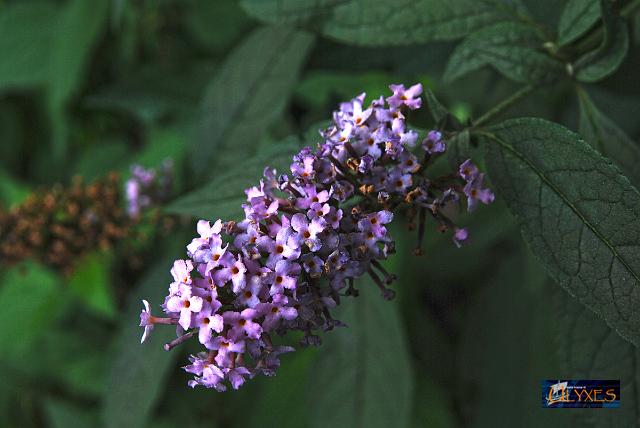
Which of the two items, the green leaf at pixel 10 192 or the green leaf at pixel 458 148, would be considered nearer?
the green leaf at pixel 458 148

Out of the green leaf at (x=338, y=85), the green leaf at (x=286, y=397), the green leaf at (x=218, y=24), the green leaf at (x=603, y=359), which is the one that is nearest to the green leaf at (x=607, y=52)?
the green leaf at (x=603, y=359)

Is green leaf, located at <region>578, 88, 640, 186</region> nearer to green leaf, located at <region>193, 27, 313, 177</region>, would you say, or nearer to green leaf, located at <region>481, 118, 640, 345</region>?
green leaf, located at <region>481, 118, 640, 345</region>

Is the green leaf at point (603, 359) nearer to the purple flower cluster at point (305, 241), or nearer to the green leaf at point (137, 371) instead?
the purple flower cluster at point (305, 241)

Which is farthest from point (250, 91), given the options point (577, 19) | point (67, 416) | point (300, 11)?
point (67, 416)

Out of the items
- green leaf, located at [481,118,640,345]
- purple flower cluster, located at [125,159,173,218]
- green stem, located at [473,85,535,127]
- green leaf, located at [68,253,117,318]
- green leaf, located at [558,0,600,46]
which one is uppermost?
purple flower cluster, located at [125,159,173,218]

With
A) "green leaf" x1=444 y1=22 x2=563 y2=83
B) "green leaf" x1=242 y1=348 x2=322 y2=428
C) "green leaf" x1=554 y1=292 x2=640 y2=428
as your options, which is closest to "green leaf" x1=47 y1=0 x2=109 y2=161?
"green leaf" x1=242 y1=348 x2=322 y2=428

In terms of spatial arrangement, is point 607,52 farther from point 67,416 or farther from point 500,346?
point 67,416

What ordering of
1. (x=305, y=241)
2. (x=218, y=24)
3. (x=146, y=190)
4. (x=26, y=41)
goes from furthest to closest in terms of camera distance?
(x=26, y=41), (x=218, y=24), (x=146, y=190), (x=305, y=241)
